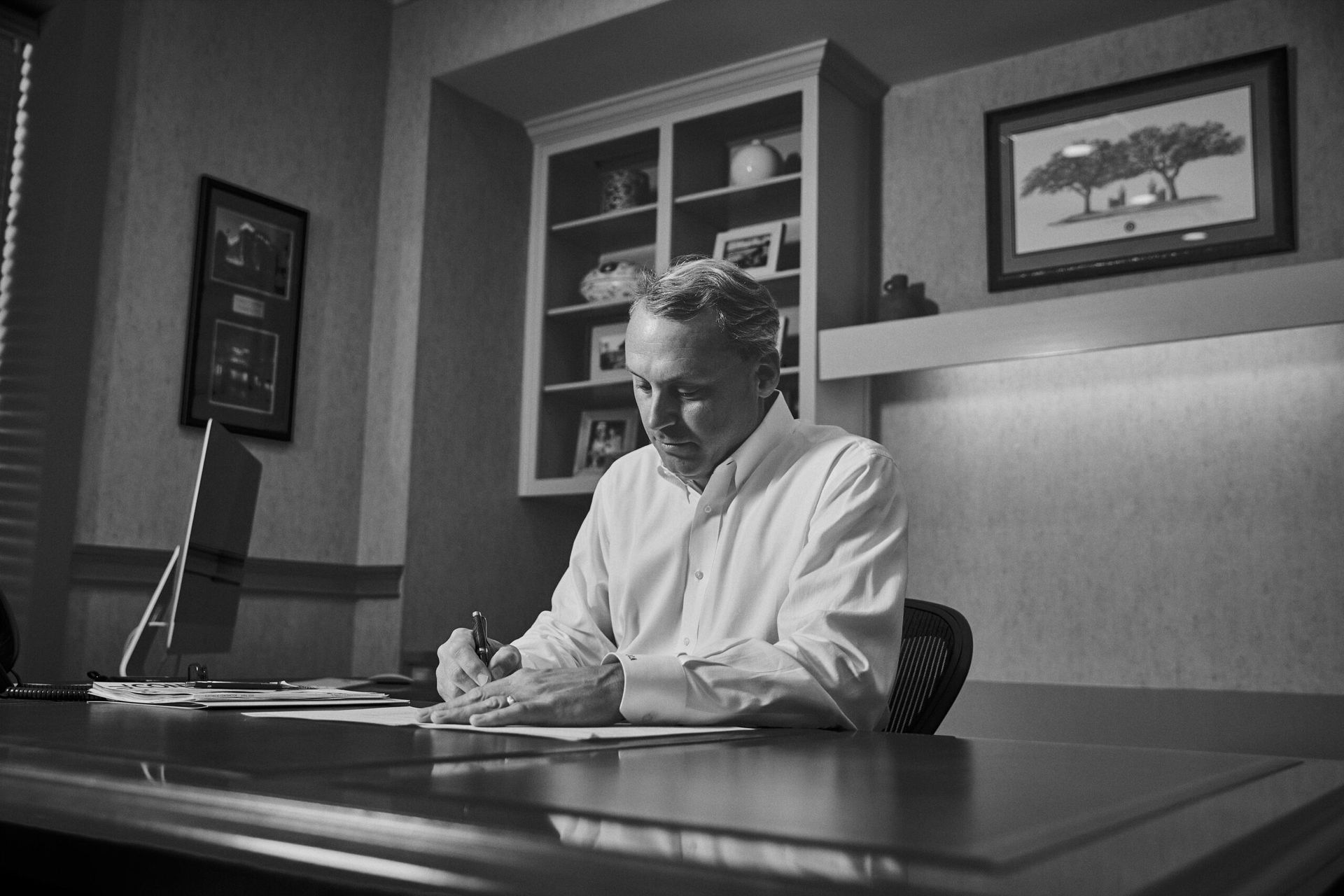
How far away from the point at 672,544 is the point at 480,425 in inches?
89.2

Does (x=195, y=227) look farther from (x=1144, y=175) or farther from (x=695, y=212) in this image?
(x=1144, y=175)

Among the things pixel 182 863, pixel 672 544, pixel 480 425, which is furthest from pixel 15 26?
pixel 182 863

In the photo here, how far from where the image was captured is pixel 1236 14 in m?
3.21

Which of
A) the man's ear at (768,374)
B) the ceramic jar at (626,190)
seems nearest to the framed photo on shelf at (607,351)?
the ceramic jar at (626,190)

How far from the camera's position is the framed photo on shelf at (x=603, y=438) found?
3.94 metres

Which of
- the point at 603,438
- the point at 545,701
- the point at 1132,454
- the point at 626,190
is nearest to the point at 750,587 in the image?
the point at 545,701

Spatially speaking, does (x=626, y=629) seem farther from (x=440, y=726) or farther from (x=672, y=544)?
(x=440, y=726)

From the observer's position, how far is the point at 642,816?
529mm

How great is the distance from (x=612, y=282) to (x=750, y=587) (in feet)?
7.72

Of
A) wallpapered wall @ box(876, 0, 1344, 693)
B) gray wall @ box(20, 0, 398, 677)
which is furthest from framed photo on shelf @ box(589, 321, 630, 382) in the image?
wallpapered wall @ box(876, 0, 1344, 693)

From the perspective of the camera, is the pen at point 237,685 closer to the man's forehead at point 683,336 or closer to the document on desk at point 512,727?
the document on desk at point 512,727

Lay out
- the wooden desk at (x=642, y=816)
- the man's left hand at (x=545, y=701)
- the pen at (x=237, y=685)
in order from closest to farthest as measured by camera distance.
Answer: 1. the wooden desk at (x=642, y=816)
2. the man's left hand at (x=545, y=701)
3. the pen at (x=237, y=685)

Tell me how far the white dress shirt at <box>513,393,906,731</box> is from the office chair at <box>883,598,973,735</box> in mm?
218

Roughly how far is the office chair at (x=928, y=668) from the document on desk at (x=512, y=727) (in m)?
0.52
